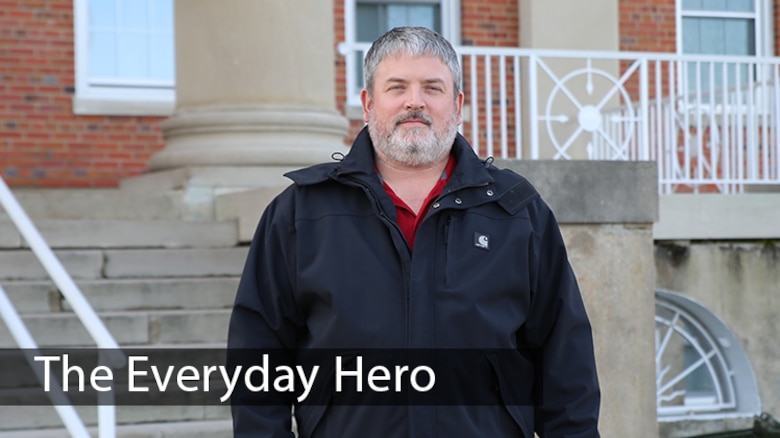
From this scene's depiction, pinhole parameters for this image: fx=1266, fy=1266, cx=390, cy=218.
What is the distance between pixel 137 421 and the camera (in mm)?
5309

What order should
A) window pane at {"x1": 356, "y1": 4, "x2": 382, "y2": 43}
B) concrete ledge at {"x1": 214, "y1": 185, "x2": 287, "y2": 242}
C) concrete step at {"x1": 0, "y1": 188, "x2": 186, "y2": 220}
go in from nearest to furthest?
concrete ledge at {"x1": 214, "y1": 185, "x2": 287, "y2": 242}, concrete step at {"x1": 0, "y1": 188, "x2": 186, "y2": 220}, window pane at {"x1": 356, "y1": 4, "x2": 382, "y2": 43}

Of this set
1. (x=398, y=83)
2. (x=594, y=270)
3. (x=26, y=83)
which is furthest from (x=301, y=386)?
(x=26, y=83)

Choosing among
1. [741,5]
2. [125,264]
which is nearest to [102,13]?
[125,264]

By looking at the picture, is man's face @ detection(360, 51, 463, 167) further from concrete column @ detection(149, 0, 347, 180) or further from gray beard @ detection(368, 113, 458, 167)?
concrete column @ detection(149, 0, 347, 180)

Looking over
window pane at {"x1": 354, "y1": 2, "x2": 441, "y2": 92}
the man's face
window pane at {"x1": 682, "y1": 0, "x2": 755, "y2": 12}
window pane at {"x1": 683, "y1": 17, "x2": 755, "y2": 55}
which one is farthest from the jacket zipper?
window pane at {"x1": 682, "y1": 0, "x2": 755, "y2": 12}

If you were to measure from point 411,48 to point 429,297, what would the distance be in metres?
0.56

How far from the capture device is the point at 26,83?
1007cm

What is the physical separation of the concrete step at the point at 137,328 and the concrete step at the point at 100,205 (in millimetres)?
1154

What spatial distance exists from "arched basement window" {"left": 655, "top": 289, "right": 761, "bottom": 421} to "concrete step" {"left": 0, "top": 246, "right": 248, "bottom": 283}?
2.89 m

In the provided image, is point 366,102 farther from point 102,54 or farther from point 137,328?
point 102,54

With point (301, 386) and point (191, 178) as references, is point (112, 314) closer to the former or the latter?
point (191, 178)

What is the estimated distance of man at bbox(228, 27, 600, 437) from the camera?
2.73 m

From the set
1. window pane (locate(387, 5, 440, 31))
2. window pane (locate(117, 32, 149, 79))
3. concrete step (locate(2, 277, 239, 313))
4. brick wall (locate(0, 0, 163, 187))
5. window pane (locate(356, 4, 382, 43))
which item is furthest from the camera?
window pane (locate(387, 5, 440, 31))

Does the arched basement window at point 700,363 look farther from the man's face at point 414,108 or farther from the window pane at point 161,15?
the man's face at point 414,108
